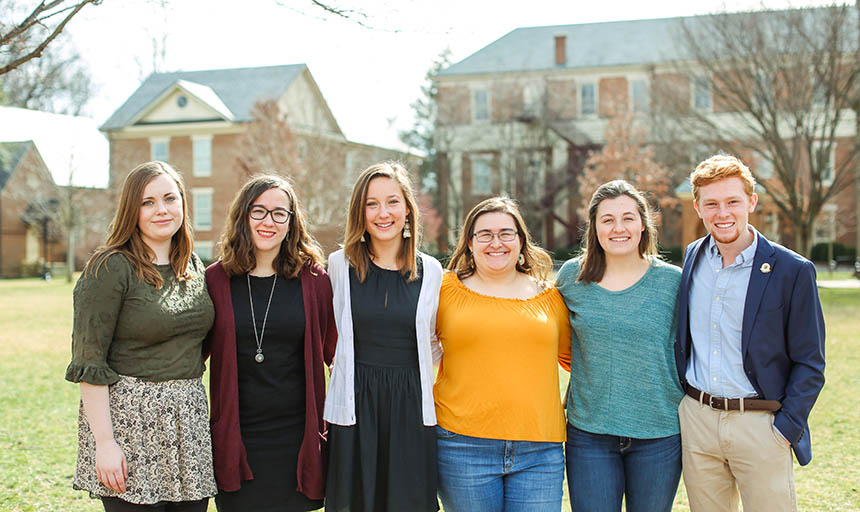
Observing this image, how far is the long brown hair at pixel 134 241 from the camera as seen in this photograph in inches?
133

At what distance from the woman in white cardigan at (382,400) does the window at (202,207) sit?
3685 centimetres

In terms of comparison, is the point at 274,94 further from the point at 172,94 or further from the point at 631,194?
the point at 631,194

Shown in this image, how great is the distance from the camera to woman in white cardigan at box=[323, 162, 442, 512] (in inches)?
143

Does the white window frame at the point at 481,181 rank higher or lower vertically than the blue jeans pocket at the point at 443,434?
higher

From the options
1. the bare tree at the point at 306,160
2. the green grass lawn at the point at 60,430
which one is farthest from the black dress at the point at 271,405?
the bare tree at the point at 306,160

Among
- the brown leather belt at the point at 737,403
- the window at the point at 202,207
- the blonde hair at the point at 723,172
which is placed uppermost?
the window at the point at 202,207

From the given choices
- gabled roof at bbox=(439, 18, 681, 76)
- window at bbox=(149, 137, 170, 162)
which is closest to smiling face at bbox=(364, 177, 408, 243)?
gabled roof at bbox=(439, 18, 681, 76)

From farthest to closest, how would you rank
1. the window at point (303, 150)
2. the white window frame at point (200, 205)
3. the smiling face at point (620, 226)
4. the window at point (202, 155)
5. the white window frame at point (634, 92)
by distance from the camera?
the window at point (202, 155) → the white window frame at point (200, 205) → the white window frame at point (634, 92) → the window at point (303, 150) → the smiling face at point (620, 226)

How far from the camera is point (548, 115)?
1460 inches

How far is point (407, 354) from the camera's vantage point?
3.71 metres

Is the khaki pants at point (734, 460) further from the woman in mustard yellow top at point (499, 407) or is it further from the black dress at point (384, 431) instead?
the black dress at point (384, 431)

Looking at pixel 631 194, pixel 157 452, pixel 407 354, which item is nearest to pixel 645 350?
pixel 631 194

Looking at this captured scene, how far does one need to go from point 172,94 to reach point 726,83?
2868cm

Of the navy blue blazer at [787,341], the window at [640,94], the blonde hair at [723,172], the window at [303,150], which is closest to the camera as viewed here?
the navy blue blazer at [787,341]
